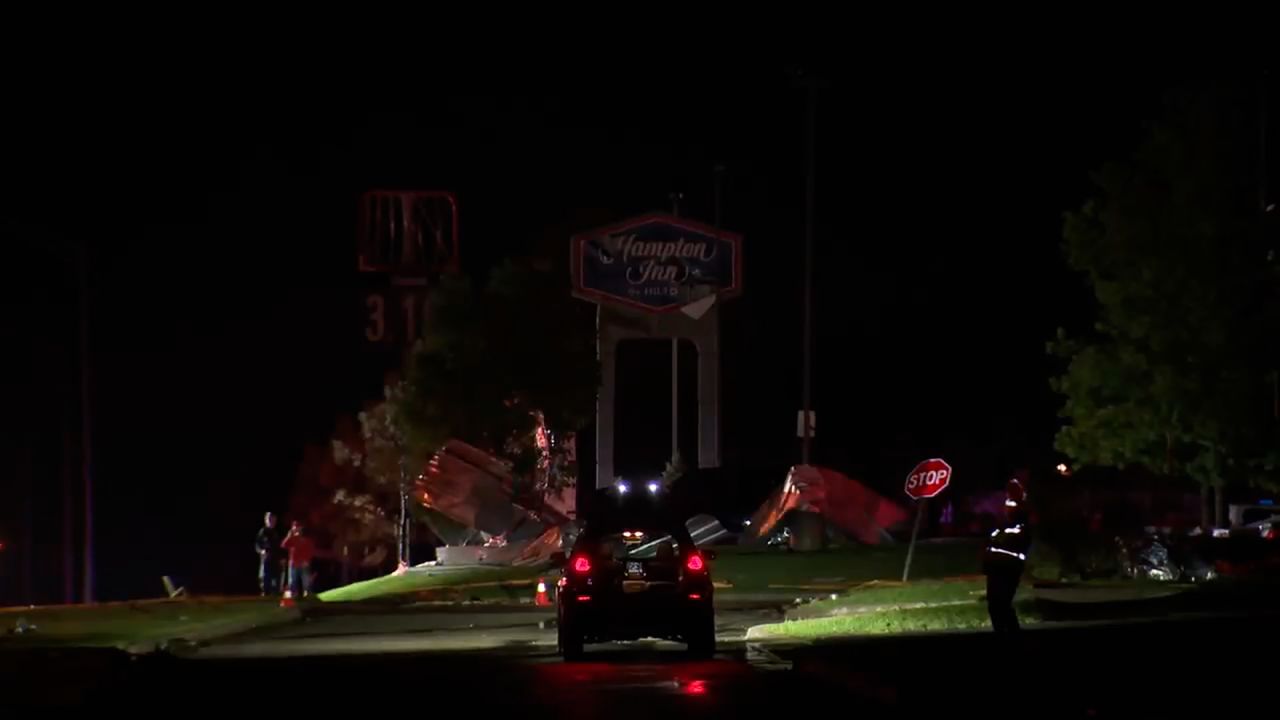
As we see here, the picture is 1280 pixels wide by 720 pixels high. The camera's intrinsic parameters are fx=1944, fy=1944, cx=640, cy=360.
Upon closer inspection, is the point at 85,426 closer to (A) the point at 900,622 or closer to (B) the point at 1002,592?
(A) the point at 900,622

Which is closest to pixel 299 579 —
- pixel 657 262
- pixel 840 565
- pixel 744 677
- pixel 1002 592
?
pixel 840 565

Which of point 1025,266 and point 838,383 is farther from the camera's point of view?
point 838,383

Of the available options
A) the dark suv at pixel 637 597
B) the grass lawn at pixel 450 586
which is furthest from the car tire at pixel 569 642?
the grass lawn at pixel 450 586

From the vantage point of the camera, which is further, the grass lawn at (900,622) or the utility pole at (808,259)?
the utility pole at (808,259)

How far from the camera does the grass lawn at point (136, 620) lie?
26.3 m

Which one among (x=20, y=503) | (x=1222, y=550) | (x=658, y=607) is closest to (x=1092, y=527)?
(x=1222, y=550)

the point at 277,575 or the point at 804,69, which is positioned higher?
the point at 804,69

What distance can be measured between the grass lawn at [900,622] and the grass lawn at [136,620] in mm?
8614

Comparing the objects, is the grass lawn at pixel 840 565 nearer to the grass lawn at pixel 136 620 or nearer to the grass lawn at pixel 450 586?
the grass lawn at pixel 450 586

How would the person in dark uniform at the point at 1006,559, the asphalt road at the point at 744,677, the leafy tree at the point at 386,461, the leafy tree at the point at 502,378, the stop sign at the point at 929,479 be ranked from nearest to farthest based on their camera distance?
the asphalt road at the point at 744,677
the person in dark uniform at the point at 1006,559
the stop sign at the point at 929,479
the leafy tree at the point at 502,378
the leafy tree at the point at 386,461

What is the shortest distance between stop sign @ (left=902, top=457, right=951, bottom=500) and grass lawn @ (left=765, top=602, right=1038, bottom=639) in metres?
4.99

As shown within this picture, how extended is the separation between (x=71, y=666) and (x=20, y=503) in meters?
55.0

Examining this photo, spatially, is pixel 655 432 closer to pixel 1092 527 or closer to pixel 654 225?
pixel 654 225

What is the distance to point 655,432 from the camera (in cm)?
7275
